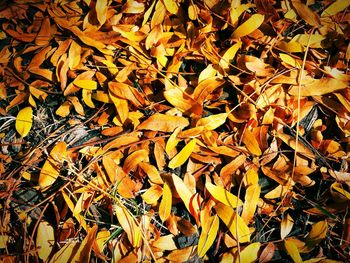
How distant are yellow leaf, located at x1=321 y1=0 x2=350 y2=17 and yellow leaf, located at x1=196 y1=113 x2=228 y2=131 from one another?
0.42 m

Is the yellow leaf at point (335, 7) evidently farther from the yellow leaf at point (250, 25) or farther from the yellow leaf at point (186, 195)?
→ the yellow leaf at point (186, 195)

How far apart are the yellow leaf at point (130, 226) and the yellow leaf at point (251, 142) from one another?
339 mm

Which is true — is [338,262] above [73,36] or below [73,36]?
below

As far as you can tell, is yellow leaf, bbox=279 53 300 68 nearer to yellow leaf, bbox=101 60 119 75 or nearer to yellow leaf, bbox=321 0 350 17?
yellow leaf, bbox=321 0 350 17

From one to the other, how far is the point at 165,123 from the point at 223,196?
23cm

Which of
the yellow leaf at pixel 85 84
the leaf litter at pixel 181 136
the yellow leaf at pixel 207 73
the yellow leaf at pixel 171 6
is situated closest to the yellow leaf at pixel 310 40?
the leaf litter at pixel 181 136

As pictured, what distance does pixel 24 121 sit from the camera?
2.77 ft

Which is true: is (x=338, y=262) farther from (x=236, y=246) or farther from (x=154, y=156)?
(x=154, y=156)

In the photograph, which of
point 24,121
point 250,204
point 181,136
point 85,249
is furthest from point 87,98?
point 250,204

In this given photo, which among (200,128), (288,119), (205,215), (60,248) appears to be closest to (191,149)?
(200,128)

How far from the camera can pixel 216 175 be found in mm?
765

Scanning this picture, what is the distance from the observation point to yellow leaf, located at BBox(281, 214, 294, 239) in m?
0.74

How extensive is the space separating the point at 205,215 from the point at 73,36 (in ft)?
2.10

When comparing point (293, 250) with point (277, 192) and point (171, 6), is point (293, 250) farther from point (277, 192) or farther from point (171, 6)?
point (171, 6)
